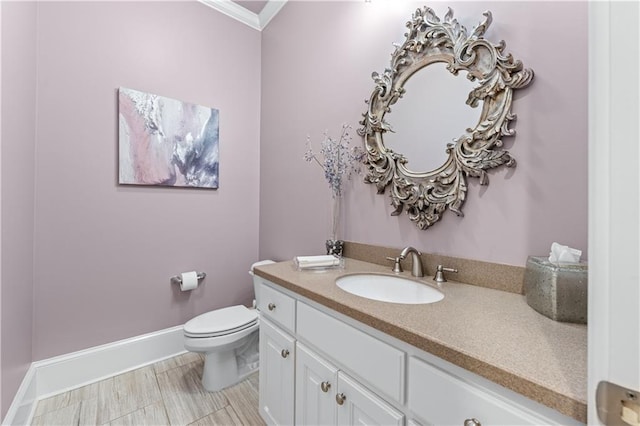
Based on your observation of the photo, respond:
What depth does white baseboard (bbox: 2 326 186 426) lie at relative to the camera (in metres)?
1.49

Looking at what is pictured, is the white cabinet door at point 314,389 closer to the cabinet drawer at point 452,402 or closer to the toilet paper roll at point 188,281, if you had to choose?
the cabinet drawer at point 452,402

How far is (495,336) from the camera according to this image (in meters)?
0.69

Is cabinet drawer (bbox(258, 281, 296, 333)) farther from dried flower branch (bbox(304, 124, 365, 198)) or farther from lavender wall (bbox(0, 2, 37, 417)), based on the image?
lavender wall (bbox(0, 2, 37, 417))

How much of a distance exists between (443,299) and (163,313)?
2.04 metres

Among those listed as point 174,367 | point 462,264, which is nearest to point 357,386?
point 462,264

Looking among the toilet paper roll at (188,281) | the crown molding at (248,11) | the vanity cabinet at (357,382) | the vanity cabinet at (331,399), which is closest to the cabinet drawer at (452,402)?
the vanity cabinet at (357,382)

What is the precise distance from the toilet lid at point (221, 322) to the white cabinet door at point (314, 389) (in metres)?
0.75

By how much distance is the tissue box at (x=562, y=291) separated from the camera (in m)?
0.75

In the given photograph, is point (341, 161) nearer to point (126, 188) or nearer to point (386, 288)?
point (386, 288)

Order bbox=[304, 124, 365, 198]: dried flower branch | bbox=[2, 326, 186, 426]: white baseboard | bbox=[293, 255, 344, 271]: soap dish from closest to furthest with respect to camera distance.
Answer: bbox=[293, 255, 344, 271]: soap dish, bbox=[2, 326, 186, 426]: white baseboard, bbox=[304, 124, 365, 198]: dried flower branch

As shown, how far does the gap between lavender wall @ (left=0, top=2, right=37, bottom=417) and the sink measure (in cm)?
153

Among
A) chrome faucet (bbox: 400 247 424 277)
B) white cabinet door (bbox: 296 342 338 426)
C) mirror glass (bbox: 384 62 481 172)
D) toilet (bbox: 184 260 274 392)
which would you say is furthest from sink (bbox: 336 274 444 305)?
toilet (bbox: 184 260 274 392)

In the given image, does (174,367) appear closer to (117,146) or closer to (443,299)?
(117,146)

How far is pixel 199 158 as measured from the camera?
7.17ft
